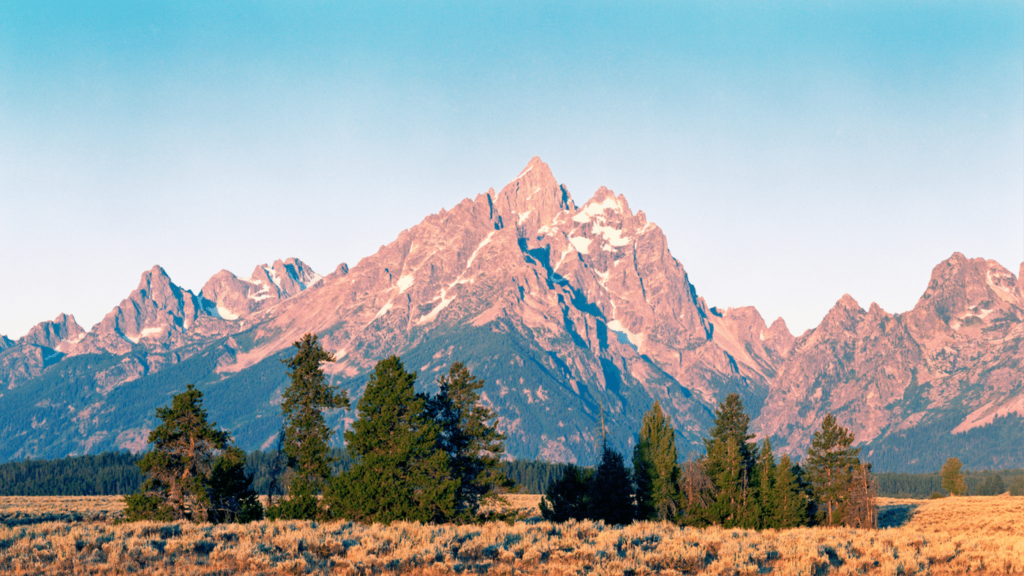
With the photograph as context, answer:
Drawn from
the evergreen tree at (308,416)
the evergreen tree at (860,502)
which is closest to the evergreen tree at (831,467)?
the evergreen tree at (860,502)

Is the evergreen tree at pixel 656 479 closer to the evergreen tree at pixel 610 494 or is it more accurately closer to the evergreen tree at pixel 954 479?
the evergreen tree at pixel 610 494

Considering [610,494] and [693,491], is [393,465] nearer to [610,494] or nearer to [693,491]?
[610,494]

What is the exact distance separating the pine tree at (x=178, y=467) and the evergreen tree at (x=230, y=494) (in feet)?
1.76

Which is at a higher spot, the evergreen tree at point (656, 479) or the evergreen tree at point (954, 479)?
the evergreen tree at point (656, 479)

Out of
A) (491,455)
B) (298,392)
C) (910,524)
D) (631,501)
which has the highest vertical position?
(298,392)

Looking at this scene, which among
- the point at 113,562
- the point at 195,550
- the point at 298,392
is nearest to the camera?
the point at 113,562

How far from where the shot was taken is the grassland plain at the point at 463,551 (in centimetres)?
2327

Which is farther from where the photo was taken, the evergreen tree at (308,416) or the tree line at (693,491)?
the tree line at (693,491)

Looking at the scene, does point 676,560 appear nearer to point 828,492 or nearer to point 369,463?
point 369,463

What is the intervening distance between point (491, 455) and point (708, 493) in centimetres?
2063

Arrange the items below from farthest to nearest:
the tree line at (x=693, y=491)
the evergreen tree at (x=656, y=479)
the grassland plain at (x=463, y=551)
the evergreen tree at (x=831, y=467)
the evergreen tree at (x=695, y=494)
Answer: the evergreen tree at (x=831, y=467) → the evergreen tree at (x=656, y=479) → the evergreen tree at (x=695, y=494) → the tree line at (x=693, y=491) → the grassland plain at (x=463, y=551)

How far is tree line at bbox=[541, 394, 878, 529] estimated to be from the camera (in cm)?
5872

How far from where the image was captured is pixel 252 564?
23266 millimetres

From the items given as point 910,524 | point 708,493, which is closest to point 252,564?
point 708,493
